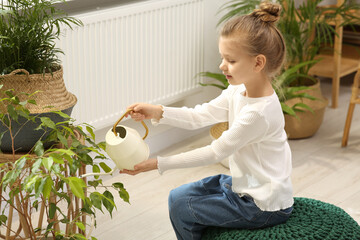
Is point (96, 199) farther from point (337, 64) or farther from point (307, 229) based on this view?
point (337, 64)

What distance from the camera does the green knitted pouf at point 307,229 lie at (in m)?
1.72

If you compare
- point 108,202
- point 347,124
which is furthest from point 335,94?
point 108,202

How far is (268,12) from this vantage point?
5.56ft

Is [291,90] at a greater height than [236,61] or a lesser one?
lesser

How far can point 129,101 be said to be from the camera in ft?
9.16

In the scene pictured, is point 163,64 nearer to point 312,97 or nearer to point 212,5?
point 212,5

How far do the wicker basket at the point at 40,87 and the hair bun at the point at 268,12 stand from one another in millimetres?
635

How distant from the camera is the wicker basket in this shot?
1757mm

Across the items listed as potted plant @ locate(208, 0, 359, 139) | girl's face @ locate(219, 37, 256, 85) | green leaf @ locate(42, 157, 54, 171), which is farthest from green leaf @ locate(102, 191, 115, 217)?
potted plant @ locate(208, 0, 359, 139)

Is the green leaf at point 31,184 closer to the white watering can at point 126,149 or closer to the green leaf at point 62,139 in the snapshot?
the green leaf at point 62,139

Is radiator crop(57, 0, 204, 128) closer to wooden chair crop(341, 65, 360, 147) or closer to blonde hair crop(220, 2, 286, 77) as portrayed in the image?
wooden chair crop(341, 65, 360, 147)

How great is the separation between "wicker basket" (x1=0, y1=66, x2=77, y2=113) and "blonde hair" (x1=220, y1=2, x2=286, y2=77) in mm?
527

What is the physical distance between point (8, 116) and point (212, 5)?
5.56 feet

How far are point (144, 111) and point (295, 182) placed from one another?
3.87 ft
